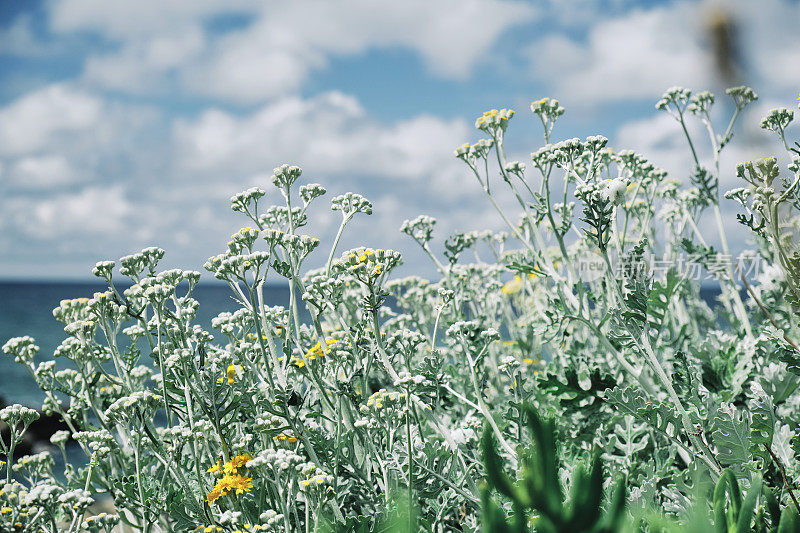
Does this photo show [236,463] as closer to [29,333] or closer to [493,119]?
[493,119]

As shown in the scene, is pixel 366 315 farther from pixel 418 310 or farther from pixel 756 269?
pixel 756 269

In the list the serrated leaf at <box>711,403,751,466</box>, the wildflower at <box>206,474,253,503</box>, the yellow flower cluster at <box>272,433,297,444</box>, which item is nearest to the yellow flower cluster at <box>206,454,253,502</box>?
the wildflower at <box>206,474,253,503</box>

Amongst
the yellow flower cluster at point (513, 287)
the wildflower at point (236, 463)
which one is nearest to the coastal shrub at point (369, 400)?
the wildflower at point (236, 463)

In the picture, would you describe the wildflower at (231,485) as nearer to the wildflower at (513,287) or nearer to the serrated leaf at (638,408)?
the serrated leaf at (638,408)

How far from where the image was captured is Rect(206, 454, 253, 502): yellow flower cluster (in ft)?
9.12

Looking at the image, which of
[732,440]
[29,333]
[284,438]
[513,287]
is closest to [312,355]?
[284,438]

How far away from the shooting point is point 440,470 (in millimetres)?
3152

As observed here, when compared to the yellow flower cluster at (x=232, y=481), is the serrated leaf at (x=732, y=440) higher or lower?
higher

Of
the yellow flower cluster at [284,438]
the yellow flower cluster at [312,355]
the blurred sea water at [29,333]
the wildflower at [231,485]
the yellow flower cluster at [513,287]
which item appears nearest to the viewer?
the wildflower at [231,485]

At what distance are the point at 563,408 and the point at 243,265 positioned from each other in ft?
7.35

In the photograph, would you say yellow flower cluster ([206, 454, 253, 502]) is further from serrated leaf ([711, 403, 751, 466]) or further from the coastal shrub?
serrated leaf ([711, 403, 751, 466])

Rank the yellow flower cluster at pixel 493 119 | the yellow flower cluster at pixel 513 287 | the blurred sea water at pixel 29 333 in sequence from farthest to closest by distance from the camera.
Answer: the blurred sea water at pixel 29 333
the yellow flower cluster at pixel 513 287
the yellow flower cluster at pixel 493 119

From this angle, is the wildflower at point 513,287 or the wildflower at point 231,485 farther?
the wildflower at point 513,287

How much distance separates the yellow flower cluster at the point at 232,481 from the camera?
9.12 feet
